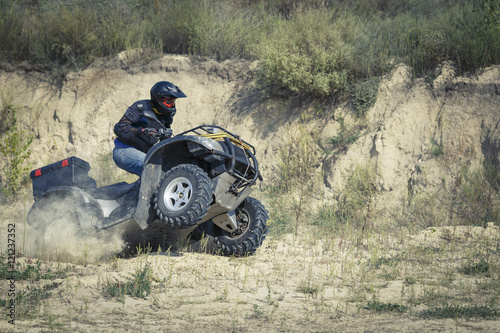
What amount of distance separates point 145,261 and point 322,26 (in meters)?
7.37

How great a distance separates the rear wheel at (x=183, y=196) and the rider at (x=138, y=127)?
0.87 meters

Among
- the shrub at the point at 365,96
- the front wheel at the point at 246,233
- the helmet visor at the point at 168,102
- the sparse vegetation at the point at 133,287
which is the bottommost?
the sparse vegetation at the point at 133,287

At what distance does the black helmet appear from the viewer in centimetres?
695

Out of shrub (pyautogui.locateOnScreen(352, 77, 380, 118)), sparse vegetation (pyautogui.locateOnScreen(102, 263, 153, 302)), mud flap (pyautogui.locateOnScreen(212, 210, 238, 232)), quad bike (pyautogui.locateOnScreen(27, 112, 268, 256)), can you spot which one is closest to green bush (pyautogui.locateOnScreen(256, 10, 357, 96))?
shrub (pyautogui.locateOnScreen(352, 77, 380, 118))

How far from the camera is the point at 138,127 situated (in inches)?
279

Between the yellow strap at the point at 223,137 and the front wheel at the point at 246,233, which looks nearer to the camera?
the yellow strap at the point at 223,137

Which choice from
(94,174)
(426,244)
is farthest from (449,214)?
(94,174)

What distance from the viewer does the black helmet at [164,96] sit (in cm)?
695

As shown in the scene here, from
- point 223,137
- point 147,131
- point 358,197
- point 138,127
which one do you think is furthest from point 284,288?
point 358,197

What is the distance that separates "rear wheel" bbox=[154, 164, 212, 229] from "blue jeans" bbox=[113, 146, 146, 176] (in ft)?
2.57

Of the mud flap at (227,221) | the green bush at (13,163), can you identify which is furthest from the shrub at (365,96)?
the green bush at (13,163)

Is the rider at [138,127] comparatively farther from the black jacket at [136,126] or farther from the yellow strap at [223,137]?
the yellow strap at [223,137]

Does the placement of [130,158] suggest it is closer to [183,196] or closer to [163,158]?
[163,158]

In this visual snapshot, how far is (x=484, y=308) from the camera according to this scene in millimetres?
4867
